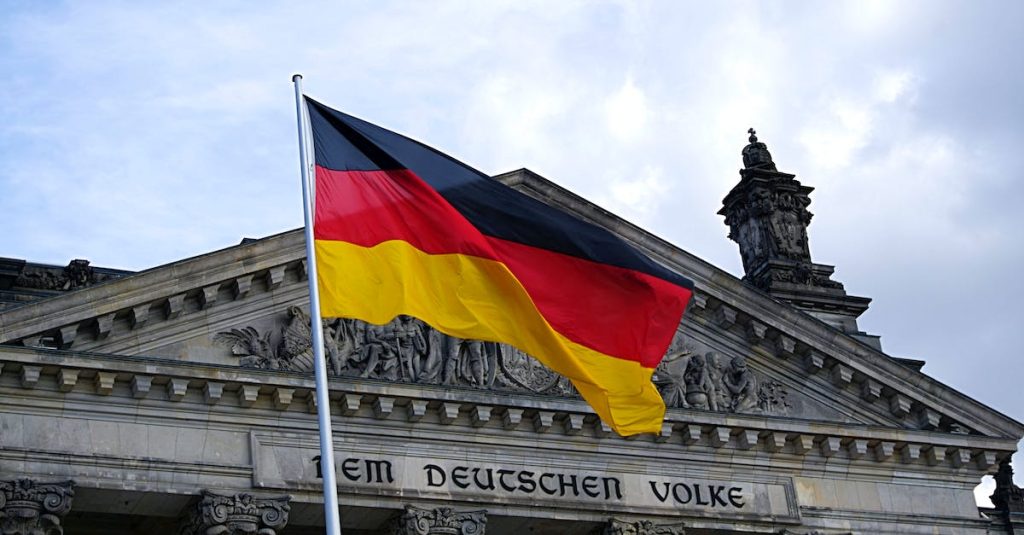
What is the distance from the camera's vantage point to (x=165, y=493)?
28719mm

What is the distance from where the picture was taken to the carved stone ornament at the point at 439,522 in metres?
30.0

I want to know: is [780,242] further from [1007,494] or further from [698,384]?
[1007,494]

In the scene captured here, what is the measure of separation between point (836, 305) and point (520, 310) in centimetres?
1752

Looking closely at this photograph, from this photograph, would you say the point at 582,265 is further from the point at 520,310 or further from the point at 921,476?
the point at 921,476

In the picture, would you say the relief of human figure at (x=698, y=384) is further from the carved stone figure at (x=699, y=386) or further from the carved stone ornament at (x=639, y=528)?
the carved stone ornament at (x=639, y=528)

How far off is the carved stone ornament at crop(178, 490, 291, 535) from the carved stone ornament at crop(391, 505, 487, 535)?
2115 millimetres

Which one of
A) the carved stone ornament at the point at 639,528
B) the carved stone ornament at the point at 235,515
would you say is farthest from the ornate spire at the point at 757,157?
the carved stone ornament at the point at 235,515

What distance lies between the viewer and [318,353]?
19.1 metres

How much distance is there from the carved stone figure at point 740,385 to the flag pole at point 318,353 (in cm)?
1551

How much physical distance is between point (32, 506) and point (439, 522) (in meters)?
6.91

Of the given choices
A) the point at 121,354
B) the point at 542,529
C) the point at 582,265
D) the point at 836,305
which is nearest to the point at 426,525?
the point at 542,529

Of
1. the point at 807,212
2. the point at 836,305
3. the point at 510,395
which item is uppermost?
the point at 807,212

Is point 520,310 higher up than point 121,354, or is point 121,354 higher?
point 121,354

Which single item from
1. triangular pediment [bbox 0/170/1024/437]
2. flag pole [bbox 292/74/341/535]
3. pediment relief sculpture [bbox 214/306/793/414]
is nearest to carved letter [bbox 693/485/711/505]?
triangular pediment [bbox 0/170/1024/437]
